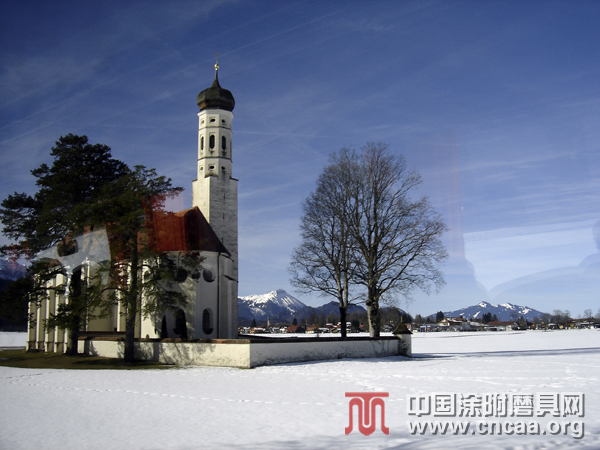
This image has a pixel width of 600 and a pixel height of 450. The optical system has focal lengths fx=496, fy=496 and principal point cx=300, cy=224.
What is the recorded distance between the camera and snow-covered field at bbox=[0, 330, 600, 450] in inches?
350

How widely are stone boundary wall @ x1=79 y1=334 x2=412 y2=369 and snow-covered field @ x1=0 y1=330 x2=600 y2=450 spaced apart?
4.82 ft

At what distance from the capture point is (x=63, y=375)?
72.3 ft

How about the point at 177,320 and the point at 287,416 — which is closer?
the point at 287,416

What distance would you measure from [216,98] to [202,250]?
16.5m

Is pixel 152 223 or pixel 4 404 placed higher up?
pixel 152 223

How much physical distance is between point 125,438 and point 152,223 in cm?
1877

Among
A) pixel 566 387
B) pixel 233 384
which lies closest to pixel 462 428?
pixel 566 387

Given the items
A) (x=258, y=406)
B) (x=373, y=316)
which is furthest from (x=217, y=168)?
(x=258, y=406)

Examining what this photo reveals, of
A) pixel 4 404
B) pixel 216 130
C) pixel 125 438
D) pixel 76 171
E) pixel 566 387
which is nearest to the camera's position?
pixel 125 438

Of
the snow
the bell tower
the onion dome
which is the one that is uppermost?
the onion dome

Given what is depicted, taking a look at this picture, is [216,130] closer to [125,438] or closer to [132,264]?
[132,264]

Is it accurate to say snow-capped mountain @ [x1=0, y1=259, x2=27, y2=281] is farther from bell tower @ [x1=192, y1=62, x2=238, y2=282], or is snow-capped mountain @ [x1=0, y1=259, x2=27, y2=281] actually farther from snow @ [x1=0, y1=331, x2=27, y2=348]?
snow @ [x1=0, y1=331, x2=27, y2=348]

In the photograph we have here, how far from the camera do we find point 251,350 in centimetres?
2342

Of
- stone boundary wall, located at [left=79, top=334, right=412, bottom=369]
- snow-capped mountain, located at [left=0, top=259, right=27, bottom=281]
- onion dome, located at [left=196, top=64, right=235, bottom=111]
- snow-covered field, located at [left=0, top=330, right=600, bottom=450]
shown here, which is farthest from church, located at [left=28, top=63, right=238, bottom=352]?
snow-covered field, located at [left=0, top=330, right=600, bottom=450]
